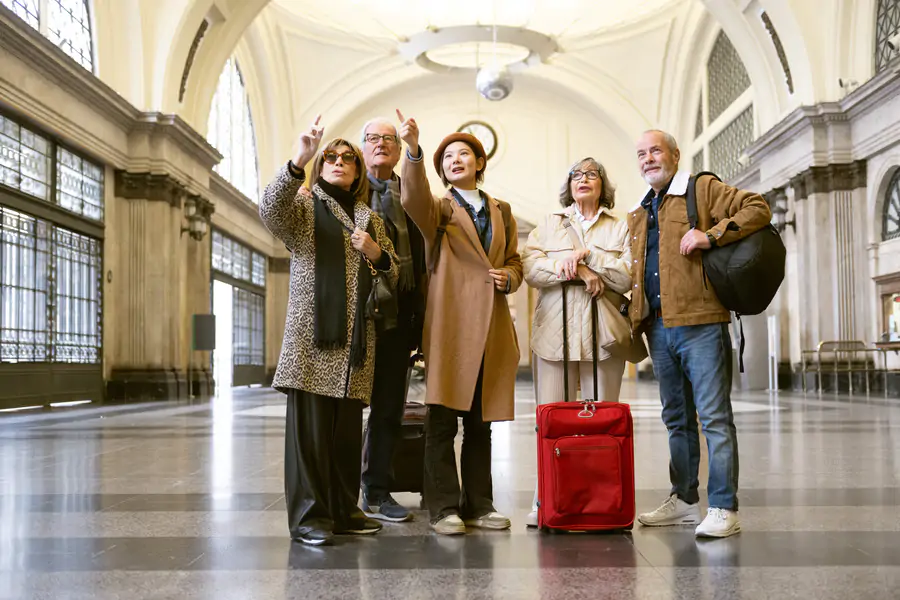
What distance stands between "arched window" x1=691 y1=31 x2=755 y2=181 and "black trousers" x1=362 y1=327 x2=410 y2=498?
1899 cm

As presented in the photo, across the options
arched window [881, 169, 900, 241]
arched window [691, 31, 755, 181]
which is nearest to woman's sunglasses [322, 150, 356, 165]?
arched window [881, 169, 900, 241]

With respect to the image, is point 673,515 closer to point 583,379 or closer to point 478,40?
point 583,379

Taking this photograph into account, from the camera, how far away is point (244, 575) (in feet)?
9.54

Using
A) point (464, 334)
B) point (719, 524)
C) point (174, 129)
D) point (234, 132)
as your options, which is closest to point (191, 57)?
point (174, 129)

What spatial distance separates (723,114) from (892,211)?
868 centimetres

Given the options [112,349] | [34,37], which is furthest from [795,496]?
[112,349]

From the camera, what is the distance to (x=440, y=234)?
3.88 meters

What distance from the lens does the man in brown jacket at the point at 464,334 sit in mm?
3734

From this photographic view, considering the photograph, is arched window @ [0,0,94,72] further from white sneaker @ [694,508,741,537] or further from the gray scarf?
white sneaker @ [694,508,741,537]

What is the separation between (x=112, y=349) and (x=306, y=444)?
13.6m

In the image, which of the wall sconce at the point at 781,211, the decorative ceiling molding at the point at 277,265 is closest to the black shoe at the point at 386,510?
the wall sconce at the point at 781,211

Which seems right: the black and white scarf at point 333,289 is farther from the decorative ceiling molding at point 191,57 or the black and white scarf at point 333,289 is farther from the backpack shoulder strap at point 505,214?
the decorative ceiling molding at point 191,57

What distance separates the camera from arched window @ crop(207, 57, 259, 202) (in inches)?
882

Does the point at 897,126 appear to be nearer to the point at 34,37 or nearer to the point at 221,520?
the point at 34,37
